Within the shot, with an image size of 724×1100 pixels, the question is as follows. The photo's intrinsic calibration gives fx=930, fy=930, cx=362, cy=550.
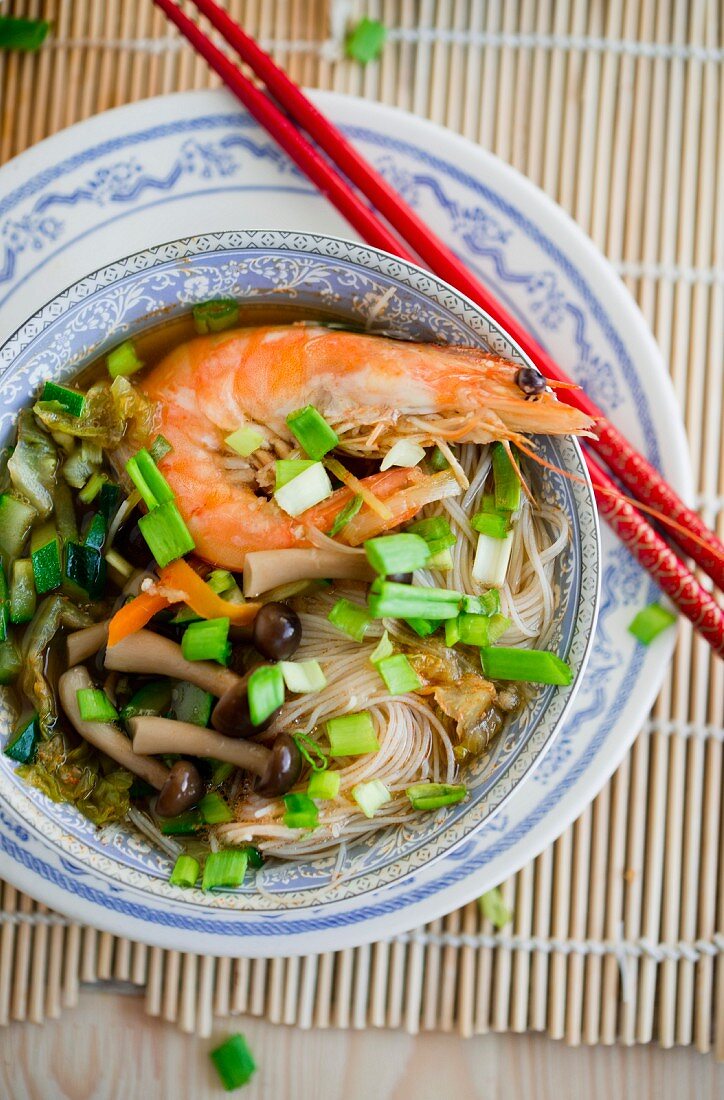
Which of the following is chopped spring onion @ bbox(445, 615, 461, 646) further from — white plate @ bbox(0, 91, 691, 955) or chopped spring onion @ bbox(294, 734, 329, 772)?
white plate @ bbox(0, 91, 691, 955)

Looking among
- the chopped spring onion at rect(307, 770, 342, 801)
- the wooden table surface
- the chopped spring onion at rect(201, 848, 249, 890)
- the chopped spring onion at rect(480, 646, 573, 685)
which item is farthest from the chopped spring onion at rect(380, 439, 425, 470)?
the wooden table surface

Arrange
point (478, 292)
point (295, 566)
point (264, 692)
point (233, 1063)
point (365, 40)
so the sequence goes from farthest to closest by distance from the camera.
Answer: point (365, 40) → point (233, 1063) → point (478, 292) → point (295, 566) → point (264, 692)

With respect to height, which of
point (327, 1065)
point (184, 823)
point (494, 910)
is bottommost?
point (327, 1065)

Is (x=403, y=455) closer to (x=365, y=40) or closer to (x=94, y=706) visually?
(x=94, y=706)

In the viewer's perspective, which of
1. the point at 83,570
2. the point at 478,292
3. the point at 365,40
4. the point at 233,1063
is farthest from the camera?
the point at 365,40

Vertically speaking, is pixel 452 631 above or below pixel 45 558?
below

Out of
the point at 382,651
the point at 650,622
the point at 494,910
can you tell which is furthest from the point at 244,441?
the point at 494,910

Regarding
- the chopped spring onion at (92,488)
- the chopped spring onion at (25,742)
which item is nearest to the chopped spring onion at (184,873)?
the chopped spring onion at (25,742)
